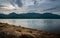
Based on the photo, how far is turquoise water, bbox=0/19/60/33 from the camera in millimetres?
2596

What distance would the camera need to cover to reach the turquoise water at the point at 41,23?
102 inches

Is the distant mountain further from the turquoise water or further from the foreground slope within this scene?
the foreground slope

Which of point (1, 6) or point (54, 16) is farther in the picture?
point (1, 6)

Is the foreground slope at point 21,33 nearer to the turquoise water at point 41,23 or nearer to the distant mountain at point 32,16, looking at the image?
the turquoise water at point 41,23

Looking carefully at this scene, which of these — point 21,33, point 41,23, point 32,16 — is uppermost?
point 32,16

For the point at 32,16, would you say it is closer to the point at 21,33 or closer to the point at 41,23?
the point at 41,23

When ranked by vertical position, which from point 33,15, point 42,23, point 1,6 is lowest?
point 42,23

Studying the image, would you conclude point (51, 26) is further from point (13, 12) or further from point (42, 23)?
point (13, 12)

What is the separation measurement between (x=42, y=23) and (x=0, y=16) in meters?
0.90

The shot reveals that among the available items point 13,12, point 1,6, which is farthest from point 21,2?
point 1,6

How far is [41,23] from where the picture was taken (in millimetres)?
2658

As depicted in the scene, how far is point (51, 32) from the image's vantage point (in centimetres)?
261

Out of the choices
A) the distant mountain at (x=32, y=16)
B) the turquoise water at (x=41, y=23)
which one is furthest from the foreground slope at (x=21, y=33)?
the distant mountain at (x=32, y=16)

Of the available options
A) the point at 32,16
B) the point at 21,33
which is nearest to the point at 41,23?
the point at 32,16
